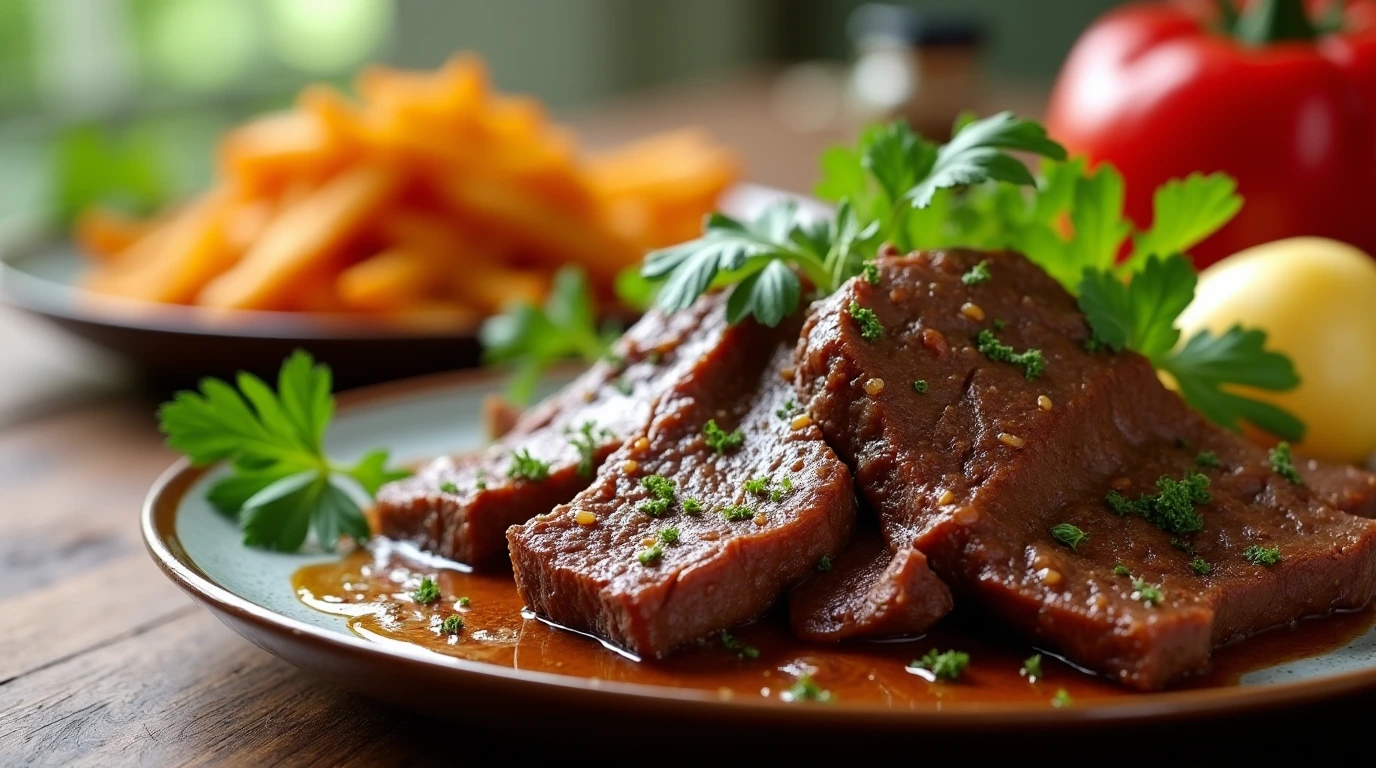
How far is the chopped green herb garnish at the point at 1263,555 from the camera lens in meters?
2.21

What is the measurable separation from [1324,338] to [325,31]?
9.68m

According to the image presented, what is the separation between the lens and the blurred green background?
984 centimetres

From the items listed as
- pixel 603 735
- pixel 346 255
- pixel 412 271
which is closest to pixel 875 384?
pixel 603 735

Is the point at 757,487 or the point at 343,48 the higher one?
the point at 757,487

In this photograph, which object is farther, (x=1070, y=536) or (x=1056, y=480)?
(x=1056, y=480)

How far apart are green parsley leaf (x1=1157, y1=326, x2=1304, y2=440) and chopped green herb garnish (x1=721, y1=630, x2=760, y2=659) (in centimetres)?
108

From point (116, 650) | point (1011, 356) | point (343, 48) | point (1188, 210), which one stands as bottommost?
point (116, 650)

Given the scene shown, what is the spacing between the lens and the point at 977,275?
254cm

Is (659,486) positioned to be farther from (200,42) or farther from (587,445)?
(200,42)

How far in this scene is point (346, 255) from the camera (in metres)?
4.39

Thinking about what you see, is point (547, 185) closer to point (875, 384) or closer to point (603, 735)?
point (875, 384)

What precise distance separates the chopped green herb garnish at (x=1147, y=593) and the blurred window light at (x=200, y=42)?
9.86 metres

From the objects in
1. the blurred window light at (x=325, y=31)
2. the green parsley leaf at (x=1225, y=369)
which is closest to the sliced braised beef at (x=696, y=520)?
the green parsley leaf at (x=1225, y=369)

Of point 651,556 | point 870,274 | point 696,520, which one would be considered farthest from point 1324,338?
point 651,556
